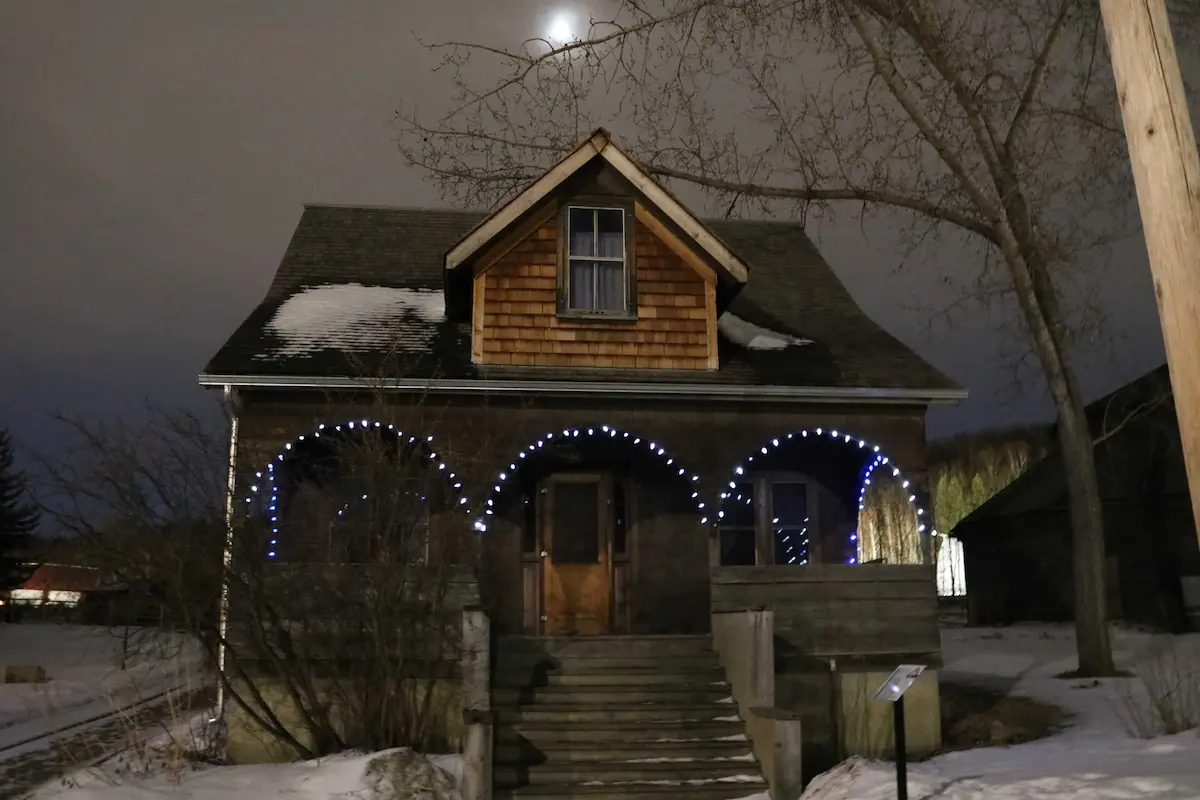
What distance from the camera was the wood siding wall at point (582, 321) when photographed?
41.0ft

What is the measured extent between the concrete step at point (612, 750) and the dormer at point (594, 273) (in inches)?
182

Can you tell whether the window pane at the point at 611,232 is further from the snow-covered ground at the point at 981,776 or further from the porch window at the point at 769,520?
the snow-covered ground at the point at 981,776

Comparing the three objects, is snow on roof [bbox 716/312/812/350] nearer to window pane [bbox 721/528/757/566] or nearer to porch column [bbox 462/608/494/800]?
window pane [bbox 721/528/757/566]

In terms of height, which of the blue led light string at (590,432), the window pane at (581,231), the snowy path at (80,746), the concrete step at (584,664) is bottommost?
the snowy path at (80,746)

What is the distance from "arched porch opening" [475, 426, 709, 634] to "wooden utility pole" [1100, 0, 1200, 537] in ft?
28.0

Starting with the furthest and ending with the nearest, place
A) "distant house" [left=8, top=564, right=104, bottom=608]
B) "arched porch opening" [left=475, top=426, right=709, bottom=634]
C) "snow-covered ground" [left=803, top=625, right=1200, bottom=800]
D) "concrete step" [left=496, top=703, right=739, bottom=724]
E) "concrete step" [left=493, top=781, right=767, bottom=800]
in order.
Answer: "distant house" [left=8, top=564, right=104, bottom=608] < "arched porch opening" [left=475, top=426, right=709, bottom=634] < "concrete step" [left=496, top=703, right=739, bottom=724] < "concrete step" [left=493, top=781, right=767, bottom=800] < "snow-covered ground" [left=803, top=625, right=1200, bottom=800]

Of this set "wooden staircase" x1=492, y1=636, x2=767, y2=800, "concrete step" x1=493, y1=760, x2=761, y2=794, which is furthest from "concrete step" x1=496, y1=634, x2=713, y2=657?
"concrete step" x1=493, y1=760, x2=761, y2=794

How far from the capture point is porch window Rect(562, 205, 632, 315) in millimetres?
12766

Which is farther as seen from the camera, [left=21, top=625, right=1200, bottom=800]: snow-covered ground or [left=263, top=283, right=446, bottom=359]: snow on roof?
[left=263, top=283, right=446, bottom=359]: snow on roof

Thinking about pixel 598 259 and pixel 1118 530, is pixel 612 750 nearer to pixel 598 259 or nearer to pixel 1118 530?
pixel 598 259

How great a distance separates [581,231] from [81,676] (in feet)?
42.5

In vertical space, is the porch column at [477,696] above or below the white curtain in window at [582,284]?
below

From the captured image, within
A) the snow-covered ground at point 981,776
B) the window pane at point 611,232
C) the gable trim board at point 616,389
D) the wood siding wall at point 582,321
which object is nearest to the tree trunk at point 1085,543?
the snow-covered ground at point 981,776

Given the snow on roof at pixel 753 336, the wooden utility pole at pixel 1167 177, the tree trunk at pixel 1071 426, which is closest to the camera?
the wooden utility pole at pixel 1167 177
